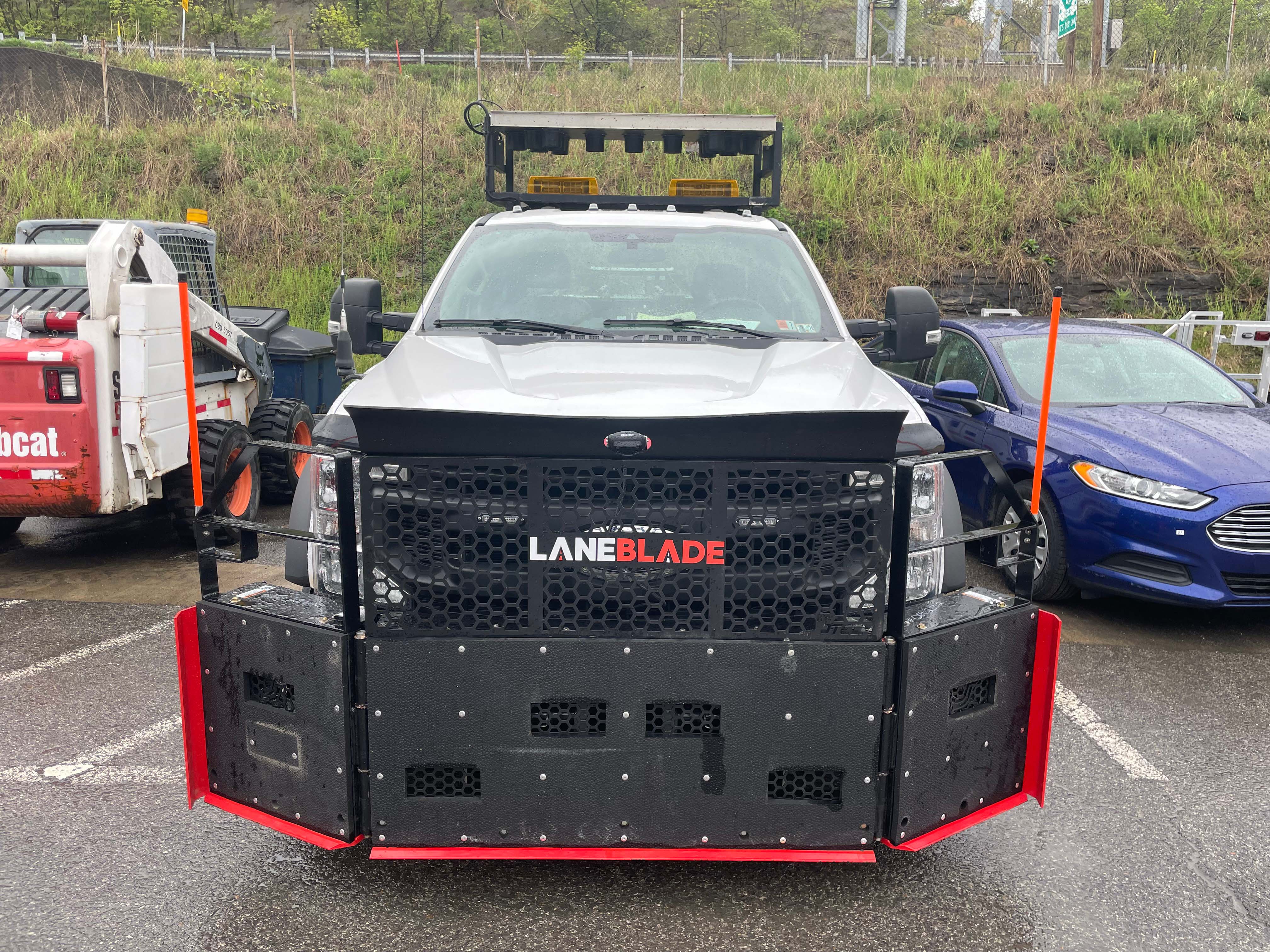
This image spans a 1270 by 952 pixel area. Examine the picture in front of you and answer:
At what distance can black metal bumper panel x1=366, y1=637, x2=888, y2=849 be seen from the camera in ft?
9.07

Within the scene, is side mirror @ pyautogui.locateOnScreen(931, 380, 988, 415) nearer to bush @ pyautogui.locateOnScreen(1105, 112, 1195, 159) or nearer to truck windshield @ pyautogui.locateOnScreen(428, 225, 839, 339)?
truck windshield @ pyautogui.locateOnScreen(428, 225, 839, 339)

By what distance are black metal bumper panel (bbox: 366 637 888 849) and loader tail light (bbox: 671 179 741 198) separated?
4.74 metres

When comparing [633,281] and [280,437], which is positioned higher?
[633,281]

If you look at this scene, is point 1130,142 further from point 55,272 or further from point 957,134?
point 55,272

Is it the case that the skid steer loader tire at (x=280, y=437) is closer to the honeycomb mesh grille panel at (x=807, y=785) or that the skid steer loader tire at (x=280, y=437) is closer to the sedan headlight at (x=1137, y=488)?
the sedan headlight at (x=1137, y=488)

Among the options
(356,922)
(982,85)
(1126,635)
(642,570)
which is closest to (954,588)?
(642,570)

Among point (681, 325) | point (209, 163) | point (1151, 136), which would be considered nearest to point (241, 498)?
point (681, 325)

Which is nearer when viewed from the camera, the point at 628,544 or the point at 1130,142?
the point at 628,544

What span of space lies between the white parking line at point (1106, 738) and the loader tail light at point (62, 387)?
203 inches

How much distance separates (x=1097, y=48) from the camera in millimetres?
21766

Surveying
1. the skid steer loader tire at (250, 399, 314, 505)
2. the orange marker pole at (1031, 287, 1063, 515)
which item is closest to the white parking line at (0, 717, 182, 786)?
Answer: the orange marker pole at (1031, 287, 1063, 515)

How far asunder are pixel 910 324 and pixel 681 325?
1186 mm

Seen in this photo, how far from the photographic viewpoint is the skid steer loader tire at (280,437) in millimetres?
8273

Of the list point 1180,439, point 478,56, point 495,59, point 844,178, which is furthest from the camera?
point 495,59
